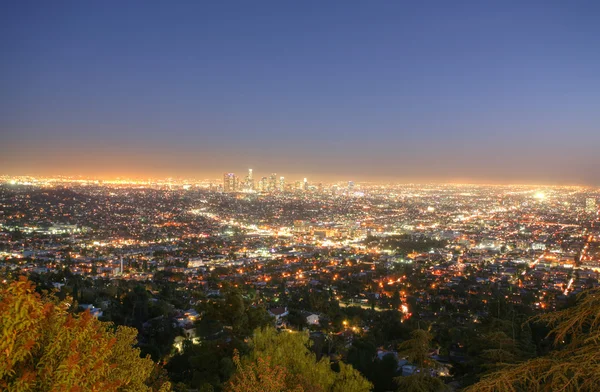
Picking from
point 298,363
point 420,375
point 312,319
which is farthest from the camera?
point 312,319

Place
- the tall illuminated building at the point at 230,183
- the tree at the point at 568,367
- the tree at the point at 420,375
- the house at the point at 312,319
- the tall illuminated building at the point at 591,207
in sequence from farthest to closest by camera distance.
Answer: the tall illuminated building at the point at 230,183, the tall illuminated building at the point at 591,207, the house at the point at 312,319, the tree at the point at 420,375, the tree at the point at 568,367

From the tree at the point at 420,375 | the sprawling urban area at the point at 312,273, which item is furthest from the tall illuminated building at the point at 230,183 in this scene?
the tree at the point at 420,375

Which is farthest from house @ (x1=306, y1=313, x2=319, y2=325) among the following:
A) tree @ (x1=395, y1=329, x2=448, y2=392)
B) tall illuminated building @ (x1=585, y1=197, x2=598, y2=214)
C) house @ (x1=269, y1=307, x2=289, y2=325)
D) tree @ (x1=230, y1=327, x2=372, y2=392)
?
tall illuminated building @ (x1=585, y1=197, x2=598, y2=214)

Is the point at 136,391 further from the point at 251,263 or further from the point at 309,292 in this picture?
the point at 251,263

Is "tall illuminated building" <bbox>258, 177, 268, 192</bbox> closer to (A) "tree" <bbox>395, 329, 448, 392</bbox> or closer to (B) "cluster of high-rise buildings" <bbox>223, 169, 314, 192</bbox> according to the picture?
(B) "cluster of high-rise buildings" <bbox>223, 169, 314, 192</bbox>

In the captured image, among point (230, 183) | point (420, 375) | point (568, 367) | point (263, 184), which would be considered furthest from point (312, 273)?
point (263, 184)

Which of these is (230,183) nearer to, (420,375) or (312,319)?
(312,319)

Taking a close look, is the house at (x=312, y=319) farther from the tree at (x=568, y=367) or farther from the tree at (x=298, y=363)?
the tree at (x=568, y=367)
